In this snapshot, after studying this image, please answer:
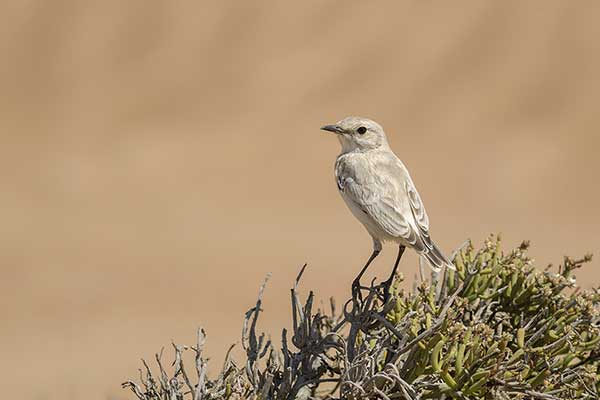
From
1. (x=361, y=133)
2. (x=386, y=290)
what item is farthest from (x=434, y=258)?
(x=361, y=133)

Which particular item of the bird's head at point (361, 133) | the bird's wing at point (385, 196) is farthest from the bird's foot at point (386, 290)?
the bird's head at point (361, 133)

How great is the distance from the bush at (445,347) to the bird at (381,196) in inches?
8.9

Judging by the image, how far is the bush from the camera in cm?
358

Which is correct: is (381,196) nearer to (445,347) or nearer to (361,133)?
(361,133)

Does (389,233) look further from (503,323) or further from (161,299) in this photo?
(161,299)

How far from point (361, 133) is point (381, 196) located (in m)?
0.64

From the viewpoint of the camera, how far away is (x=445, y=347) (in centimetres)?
371

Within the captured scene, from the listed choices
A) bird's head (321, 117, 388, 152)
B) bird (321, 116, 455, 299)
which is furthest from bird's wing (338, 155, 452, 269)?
bird's head (321, 117, 388, 152)

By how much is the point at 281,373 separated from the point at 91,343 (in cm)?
920

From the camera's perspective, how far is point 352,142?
17.1 ft

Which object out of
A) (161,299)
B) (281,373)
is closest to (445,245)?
(161,299)

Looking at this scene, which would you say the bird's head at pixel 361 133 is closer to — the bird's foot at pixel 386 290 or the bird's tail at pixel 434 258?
the bird's tail at pixel 434 258

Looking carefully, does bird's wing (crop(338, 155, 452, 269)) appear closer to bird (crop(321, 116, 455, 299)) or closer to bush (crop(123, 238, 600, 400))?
bird (crop(321, 116, 455, 299))

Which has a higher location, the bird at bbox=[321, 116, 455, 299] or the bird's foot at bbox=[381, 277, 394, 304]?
the bird at bbox=[321, 116, 455, 299]
